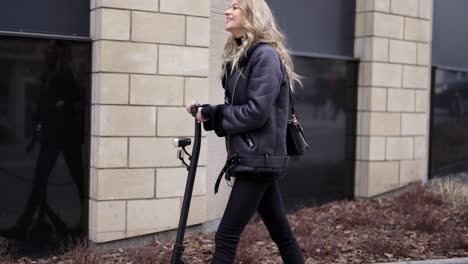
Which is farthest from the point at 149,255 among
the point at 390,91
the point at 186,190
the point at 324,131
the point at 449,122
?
the point at 449,122

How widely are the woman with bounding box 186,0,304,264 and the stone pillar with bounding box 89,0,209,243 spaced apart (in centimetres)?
190

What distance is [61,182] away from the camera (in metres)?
5.73

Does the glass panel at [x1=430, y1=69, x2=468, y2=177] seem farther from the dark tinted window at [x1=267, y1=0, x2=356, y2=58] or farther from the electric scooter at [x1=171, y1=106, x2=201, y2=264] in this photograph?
the electric scooter at [x1=171, y1=106, x2=201, y2=264]

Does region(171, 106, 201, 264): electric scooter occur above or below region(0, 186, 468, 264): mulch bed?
above

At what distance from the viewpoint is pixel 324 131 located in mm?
7844

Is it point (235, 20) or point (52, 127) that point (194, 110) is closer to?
point (235, 20)

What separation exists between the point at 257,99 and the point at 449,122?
626cm

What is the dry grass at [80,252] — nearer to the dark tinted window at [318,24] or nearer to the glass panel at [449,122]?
the dark tinted window at [318,24]

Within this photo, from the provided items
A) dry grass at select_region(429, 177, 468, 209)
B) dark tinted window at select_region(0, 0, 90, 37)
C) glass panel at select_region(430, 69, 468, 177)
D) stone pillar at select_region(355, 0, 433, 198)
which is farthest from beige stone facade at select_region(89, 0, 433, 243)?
glass panel at select_region(430, 69, 468, 177)

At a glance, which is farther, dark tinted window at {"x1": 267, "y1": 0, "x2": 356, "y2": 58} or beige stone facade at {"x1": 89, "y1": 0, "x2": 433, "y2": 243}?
dark tinted window at {"x1": 267, "y1": 0, "x2": 356, "y2": 58}

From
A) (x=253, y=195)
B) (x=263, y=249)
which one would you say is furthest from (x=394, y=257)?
(x=253, y=195)

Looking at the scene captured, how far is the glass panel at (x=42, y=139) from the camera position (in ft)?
17.9

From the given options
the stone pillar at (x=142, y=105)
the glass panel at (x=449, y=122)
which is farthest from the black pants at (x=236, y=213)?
the glass panel at (x=449, y=122)

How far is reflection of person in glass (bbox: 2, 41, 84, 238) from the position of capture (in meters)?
5.58
